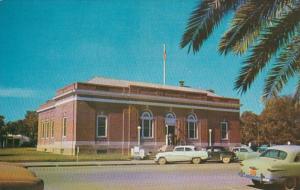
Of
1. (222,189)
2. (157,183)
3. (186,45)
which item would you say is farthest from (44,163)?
(186,45)

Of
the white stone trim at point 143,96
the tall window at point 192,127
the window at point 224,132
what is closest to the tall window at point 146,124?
the white stone trim at point 143,96

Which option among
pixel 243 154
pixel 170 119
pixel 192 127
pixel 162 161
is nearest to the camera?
pixel 162 161

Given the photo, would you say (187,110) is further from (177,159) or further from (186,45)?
(186,45)

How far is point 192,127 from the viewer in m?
47.8

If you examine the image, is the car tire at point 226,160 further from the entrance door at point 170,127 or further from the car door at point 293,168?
the car door at point 293,168

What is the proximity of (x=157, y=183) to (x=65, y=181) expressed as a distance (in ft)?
10.1

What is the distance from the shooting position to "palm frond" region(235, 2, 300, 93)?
9555 mm

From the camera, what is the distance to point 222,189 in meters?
13.6

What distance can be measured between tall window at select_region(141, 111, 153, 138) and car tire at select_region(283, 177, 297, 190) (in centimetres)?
3072

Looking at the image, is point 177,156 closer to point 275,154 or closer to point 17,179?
point 275,154

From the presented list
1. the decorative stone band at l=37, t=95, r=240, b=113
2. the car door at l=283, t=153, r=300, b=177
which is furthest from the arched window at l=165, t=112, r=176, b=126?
the car door at l=283, t=153, r=300, b=177

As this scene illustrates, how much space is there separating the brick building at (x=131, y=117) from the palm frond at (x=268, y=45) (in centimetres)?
2427

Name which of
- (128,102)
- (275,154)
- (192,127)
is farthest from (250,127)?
(275,154)

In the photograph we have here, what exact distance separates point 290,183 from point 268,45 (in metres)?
4.66
